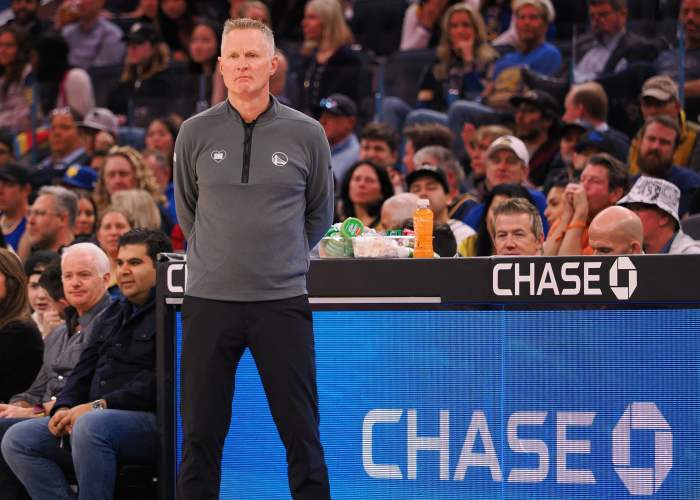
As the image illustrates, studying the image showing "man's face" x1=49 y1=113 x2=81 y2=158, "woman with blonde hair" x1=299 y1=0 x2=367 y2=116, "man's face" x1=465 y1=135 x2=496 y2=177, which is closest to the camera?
"man's face" x1=465 y1=135 x2=496 y2=177

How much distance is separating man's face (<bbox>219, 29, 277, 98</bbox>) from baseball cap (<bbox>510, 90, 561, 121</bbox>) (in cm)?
574

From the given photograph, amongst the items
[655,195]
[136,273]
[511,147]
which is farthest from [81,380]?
[511,147]

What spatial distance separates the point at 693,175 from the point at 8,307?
4.76 meters

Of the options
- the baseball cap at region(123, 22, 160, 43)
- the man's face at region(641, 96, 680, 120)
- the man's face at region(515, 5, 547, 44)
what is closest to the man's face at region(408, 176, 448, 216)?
the man's face at region(641, 96, 680, 120)

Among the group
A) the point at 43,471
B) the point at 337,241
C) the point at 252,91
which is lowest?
the point at 43,471

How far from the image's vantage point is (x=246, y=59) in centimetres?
496

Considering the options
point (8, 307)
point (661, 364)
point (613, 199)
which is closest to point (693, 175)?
point (613, 199)

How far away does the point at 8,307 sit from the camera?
24.6 ft

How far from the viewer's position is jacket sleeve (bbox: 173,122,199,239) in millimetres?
5133

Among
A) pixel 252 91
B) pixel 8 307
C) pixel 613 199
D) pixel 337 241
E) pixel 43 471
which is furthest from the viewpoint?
pixel 613 199

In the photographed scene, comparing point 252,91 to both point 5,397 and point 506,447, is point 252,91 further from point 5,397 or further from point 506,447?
point 5,397

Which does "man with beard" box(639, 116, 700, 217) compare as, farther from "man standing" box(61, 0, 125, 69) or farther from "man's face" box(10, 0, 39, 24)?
"man's face" box(10, 0, 39, 24)

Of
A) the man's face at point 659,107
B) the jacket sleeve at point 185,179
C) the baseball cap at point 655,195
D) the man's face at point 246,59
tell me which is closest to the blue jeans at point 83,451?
the jacket sleeve at point 185,179

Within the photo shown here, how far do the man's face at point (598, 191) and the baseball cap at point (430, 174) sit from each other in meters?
1.07
